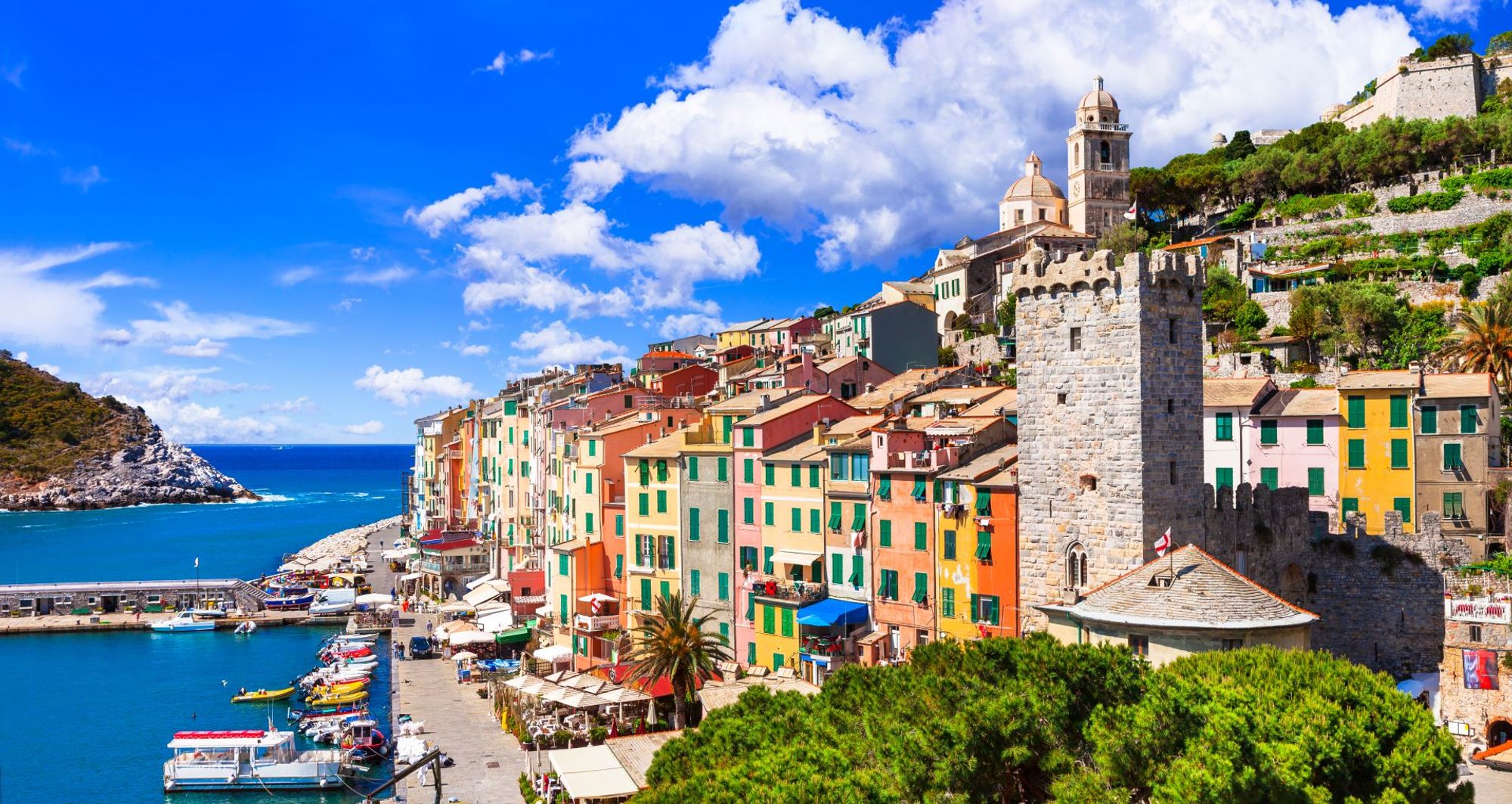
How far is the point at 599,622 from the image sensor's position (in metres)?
48.8

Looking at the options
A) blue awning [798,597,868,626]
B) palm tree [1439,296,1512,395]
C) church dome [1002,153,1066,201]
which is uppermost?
church dome [1002,153,1066,201]

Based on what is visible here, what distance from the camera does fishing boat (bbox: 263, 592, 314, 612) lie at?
8225 cm

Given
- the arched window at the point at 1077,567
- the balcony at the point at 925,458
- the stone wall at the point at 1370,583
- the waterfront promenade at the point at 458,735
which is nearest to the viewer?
the arched window at the point at 1077,567

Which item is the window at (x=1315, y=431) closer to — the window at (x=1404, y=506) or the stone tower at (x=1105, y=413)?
the window at (x=1404, y=506)

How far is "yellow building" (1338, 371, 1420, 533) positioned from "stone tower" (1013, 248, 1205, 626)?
1438 centimetres

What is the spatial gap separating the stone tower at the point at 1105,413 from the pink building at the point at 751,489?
13111 millimetres

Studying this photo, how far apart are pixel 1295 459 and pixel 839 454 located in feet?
52.8

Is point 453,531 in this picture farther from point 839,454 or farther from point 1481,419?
point 1481,419

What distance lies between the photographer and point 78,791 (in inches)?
1742

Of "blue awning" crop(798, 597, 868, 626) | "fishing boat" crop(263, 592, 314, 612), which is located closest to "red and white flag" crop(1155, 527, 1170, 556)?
"blue awning" crop(798, 597, 868, 626)

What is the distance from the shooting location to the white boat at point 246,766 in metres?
44.0

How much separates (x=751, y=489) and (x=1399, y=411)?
22082 mm

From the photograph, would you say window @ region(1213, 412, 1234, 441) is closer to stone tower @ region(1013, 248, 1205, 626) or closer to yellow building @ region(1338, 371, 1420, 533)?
yellow building @ region(1338, 371, 1420, 533)

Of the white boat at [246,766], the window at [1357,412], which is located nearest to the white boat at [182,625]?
the white boat at [246,766]
